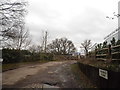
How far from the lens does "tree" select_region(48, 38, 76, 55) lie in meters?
90.2

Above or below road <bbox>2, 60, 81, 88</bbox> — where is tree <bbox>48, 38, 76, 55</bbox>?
above

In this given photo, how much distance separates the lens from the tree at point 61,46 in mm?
90250

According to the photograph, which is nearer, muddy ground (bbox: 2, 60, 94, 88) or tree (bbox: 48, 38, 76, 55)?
muddy ground (bbox: 2, 60, 94, 88)

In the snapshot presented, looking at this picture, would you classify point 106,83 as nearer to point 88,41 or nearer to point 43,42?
point 43,42

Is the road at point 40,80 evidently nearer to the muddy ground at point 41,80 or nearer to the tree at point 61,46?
the muddy ground at point 41,80

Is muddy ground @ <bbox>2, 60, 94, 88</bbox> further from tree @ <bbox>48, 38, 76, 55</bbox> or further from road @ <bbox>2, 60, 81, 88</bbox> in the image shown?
tree @ <bbox>48, 38, 76, 55</bbox>

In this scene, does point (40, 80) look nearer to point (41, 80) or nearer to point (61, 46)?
point (41, 80)

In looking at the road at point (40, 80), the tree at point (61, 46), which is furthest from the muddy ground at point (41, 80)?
the tree at point (61, 46)

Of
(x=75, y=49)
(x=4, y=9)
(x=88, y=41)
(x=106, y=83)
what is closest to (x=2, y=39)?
(x=4, y=9)

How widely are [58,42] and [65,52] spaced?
6.44 m

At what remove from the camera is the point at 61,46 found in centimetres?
9131

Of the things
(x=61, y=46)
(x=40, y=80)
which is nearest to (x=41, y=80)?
(x=40, y=80)

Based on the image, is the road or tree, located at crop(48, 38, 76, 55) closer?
the road

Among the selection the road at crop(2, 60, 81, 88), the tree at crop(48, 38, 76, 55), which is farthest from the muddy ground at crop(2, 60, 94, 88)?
the tree at crop(48, 38, 76, 55)
